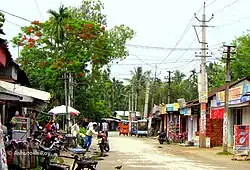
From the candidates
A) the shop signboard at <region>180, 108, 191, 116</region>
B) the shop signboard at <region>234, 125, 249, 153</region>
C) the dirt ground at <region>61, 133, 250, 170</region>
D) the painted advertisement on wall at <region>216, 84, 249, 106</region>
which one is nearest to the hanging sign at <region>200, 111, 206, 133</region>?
the painted advertisement on wall at <region>216, 84, 249, 106</region>

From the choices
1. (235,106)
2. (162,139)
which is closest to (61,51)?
(162,139)

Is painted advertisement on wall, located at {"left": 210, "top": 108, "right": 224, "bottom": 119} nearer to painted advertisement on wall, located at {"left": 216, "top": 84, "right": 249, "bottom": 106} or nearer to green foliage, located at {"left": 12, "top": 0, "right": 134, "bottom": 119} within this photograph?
painted advertisement on wall, located at {"left": 216, "top": 84, "right": 249, "bottom": 106}

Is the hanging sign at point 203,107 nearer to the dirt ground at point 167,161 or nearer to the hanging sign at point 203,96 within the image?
the hanging sign at point 203,96

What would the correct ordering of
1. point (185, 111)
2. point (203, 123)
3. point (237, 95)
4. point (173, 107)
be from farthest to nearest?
point (173, 107) < point (185, 111) < point (203, 123) < point (237, 95)

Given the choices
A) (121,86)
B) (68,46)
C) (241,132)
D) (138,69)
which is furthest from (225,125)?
(121,86)

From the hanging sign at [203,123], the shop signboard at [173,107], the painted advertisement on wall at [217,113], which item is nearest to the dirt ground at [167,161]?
the painted advertisement on wall at [217,113]

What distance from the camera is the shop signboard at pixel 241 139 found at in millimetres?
25969

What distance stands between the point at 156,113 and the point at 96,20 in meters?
21.4

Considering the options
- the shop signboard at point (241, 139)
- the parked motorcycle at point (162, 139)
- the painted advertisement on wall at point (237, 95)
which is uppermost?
the painted advertisement on wall at point (237, 95)

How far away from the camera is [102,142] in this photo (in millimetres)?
28094

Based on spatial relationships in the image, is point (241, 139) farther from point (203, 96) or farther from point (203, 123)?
point (203, 96)

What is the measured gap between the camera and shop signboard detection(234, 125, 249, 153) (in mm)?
25969

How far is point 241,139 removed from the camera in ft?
86.2

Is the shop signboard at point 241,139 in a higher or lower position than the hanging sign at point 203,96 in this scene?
lower
